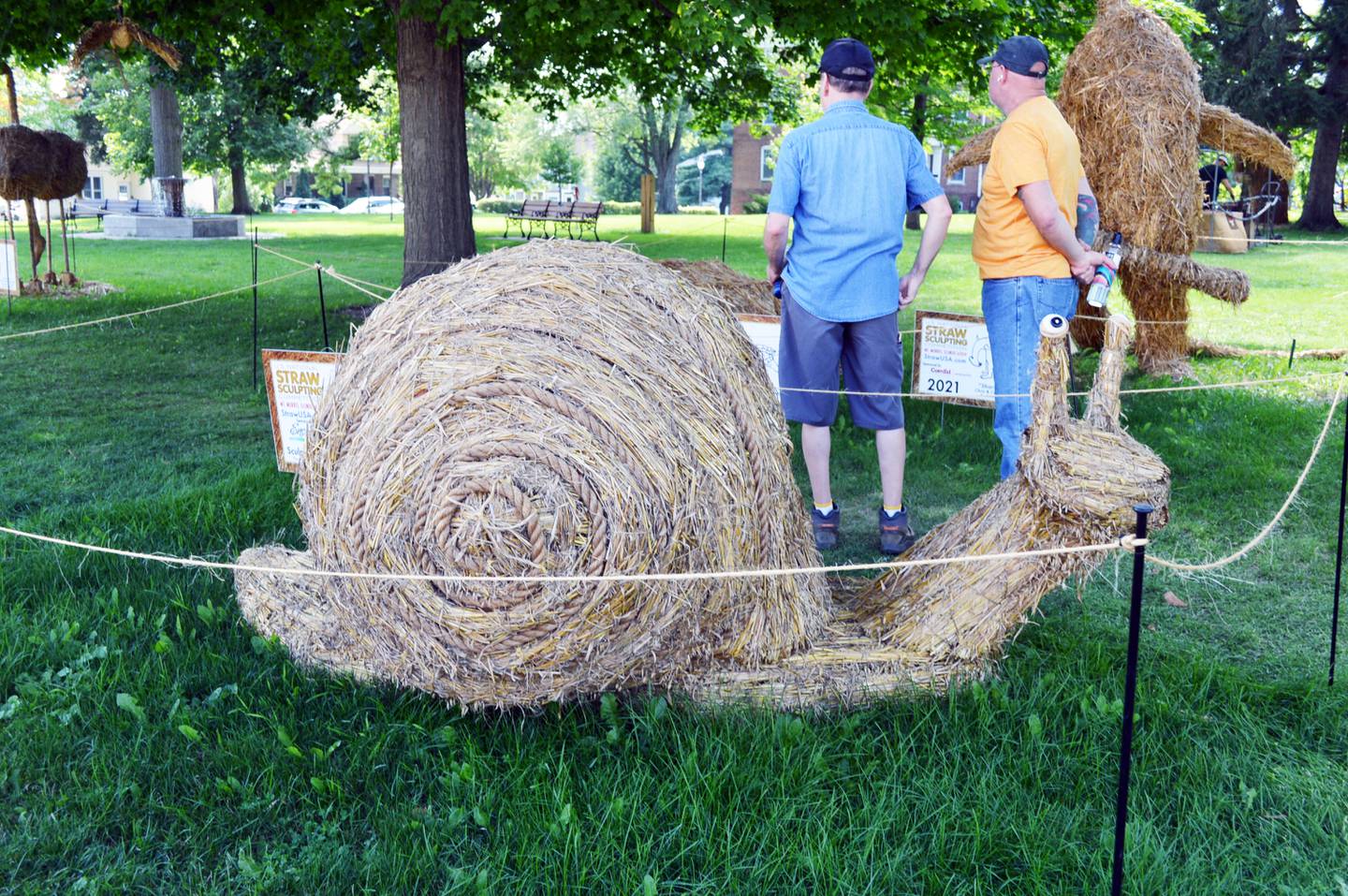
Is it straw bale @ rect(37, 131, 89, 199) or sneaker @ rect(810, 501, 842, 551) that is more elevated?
straw bale @ rect(37, 131, 89, 199)

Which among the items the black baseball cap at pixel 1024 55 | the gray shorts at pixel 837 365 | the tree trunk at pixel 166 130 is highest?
the tree trunk at pixel 166 130

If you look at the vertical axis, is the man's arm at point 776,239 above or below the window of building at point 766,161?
below

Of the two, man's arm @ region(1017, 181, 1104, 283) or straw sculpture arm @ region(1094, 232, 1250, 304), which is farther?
straw sculpture arm @ region(1094, 232, 1250, 304)

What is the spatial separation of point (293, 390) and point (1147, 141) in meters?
6.30

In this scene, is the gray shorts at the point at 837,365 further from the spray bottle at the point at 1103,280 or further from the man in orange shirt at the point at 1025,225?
the spray bottle at the point at 1103,280

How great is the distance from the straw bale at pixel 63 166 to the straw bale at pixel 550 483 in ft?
41.3

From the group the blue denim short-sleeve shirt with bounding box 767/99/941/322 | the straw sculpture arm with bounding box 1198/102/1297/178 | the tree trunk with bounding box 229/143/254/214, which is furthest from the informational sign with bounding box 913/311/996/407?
the tree trunk with bounding box 229/143/254/214

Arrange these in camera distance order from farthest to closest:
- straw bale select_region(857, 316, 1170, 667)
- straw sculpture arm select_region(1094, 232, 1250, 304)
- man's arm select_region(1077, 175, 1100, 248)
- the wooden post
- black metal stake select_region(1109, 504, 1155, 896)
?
the wooden post → straw sculpture arm select_region(1094, 232, 1250, 304) → man's arm select_region(1077, 175, 1100, 248) → straw bale select_region(857, 316, 1170, 667) → black metal stake select_region(1109, 504, 1155, 896)

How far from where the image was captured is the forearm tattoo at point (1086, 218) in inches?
216

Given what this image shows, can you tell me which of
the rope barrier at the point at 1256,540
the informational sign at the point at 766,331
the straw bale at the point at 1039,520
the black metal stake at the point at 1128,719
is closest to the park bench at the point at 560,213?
the informational sign at the point at 766,331

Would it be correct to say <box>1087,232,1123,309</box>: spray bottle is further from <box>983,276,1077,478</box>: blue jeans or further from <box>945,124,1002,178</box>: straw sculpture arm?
<box>945,124,1002,178</box>: straw sculpture arm

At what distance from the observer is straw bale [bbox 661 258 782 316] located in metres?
8.32

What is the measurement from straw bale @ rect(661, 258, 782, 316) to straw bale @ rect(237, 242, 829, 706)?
4629mm

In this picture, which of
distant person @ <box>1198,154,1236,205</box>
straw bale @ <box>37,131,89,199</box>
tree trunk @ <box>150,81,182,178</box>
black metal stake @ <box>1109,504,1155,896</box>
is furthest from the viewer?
tree trunk @ <box>150,81,182,178</box>
